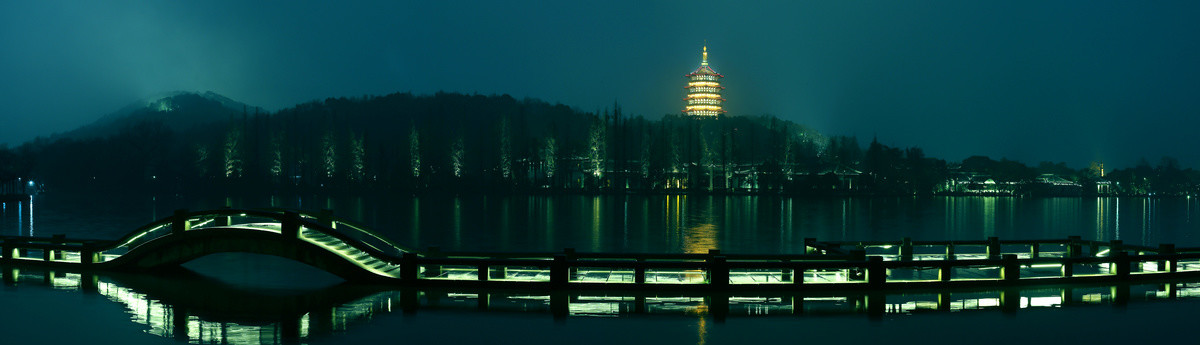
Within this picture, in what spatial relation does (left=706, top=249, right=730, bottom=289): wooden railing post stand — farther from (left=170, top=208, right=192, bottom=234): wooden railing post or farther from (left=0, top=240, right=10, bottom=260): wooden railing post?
(left=0, top=240, right=10, bottom=260): wooden railing post

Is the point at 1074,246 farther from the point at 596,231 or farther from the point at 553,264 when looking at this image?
the point at 596,231

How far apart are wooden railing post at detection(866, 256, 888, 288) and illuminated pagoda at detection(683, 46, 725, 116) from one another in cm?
16840

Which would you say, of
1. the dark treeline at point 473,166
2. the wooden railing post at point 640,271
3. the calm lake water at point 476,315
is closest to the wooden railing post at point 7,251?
the calm lake water at point 476,315

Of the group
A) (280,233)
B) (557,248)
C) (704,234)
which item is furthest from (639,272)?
(704,234)

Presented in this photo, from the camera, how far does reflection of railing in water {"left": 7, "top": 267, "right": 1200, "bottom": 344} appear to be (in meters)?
13.3

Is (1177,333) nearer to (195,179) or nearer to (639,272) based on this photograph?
(639,272)

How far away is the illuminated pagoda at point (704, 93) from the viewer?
184000 mm

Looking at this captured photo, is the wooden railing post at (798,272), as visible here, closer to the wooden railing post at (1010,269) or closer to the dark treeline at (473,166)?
the wooden railing post at (1010,269)

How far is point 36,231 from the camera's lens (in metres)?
43.3

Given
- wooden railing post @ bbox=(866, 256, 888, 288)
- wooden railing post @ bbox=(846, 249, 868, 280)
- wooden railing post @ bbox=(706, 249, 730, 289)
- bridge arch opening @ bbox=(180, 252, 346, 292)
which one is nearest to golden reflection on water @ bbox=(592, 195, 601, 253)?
bridge arch opening @ bbox=(180, 252, 346, 292)

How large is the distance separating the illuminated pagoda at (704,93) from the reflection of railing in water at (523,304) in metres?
168

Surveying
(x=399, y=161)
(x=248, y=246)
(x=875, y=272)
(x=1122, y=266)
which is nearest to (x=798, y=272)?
(x=875, y=272)

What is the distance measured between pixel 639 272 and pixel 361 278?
5.83 m

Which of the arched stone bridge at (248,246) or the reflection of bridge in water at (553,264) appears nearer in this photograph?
the reflection of bridge in water at (553,264)
